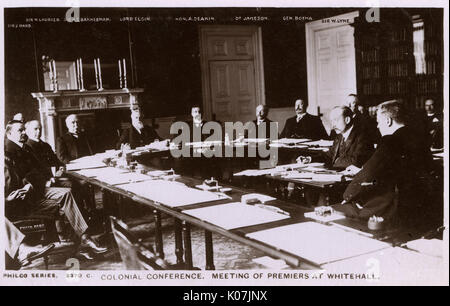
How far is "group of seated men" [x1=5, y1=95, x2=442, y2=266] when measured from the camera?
2.64 m

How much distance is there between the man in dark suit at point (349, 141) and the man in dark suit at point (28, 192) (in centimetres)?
197

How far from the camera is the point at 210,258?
256 cm

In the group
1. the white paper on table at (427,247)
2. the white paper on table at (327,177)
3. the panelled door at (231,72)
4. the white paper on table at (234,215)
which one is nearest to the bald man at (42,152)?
the white paper on table at (234,215)

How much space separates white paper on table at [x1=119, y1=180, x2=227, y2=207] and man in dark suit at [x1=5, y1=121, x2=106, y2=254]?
2.48 ft

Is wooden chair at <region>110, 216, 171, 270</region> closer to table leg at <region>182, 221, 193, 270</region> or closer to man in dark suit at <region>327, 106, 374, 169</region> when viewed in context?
table leg at <region>182, 221, 193, 270</region>

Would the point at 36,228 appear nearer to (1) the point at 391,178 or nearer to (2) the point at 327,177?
(2) the point at 327,177

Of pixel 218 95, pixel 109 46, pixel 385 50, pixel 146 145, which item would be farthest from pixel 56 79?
pixel 385 50

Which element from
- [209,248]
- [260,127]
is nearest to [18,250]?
[209,248]

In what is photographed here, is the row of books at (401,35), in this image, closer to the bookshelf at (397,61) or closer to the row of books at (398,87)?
the bookshelf at (397,61)

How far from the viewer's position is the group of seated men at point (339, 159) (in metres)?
2.64

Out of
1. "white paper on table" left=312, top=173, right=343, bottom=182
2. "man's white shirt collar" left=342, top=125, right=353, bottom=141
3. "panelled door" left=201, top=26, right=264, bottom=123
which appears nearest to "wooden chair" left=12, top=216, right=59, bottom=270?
"white paper on table" left=312, top=173, right=343, bottom=182

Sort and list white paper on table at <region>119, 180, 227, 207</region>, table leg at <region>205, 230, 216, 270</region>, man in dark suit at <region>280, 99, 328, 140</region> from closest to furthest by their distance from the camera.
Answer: table leg at <region>205, 230, 216, 270</region>
white paper on table at <region>119, 180, 227, 207</region>
man in dark suit at <region>280, 99, 328, 140</region>

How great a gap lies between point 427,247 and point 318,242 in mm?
421

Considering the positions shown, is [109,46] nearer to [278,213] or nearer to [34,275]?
[34,275]
